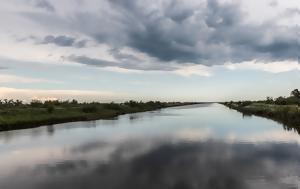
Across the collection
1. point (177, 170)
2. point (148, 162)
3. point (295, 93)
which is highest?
point (295, 93)

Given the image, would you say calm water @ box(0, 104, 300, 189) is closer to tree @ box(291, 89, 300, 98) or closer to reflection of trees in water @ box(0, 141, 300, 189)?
reflection of trees in water @ box(0, 141, 300, 189)

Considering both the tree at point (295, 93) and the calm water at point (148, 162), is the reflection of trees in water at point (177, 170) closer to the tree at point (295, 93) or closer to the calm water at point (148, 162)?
the calm water at point (148, 162)

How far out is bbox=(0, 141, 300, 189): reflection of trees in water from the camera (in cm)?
1655

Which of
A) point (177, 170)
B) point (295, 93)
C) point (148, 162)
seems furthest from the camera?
point (295, 93)

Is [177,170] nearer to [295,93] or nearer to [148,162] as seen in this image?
[148,162]

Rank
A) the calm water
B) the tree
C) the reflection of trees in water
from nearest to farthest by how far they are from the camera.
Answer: the reflection of trees in water < the calm water < the tree

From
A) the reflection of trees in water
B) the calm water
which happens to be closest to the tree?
the calm water

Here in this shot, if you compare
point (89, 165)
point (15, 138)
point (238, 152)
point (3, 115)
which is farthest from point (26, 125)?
point (238, 152)

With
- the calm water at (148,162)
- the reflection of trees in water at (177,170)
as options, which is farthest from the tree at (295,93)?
the reflection of trees in water at (177,170)

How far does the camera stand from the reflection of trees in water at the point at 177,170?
1655cm

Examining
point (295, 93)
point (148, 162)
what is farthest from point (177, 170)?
point (295, 93)

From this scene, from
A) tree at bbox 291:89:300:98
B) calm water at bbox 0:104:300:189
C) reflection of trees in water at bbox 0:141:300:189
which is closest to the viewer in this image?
reflection of trees in water at bbox 0:141:300:189

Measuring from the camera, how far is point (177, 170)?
65.6 feet

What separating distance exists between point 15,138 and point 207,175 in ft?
75.3
